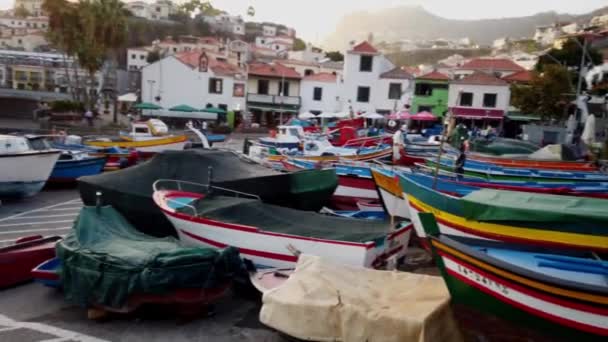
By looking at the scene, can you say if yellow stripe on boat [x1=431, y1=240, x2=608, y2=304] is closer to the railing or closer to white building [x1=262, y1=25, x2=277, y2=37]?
the railing

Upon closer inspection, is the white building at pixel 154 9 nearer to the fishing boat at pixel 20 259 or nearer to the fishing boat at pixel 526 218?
the fishing boat at pixel 20 259

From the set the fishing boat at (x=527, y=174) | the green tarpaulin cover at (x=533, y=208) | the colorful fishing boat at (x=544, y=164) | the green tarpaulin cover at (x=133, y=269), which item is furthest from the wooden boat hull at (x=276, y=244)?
the colorful fishing boat at (x=544, y=164)

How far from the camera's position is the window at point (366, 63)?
4884 cm

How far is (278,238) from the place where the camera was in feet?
31.3

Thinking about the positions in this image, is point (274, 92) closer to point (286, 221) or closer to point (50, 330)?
point (286, 221)

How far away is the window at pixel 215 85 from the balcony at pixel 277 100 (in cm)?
320

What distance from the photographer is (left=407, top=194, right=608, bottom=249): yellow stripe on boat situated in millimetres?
8182

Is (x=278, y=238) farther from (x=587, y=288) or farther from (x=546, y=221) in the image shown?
(x=587, y=288)

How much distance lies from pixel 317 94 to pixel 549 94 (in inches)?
938

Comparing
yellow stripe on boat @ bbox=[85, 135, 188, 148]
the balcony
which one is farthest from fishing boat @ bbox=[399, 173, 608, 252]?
the balcony

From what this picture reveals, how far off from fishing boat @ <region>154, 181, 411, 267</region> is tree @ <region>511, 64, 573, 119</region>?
1058 inches

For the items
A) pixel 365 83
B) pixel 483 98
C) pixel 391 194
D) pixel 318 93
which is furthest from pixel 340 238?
pixel 318 93

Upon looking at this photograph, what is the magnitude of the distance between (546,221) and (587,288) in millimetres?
2466

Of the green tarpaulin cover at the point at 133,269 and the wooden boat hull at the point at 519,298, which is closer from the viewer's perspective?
the wooden boat hull at the point at 519,298
